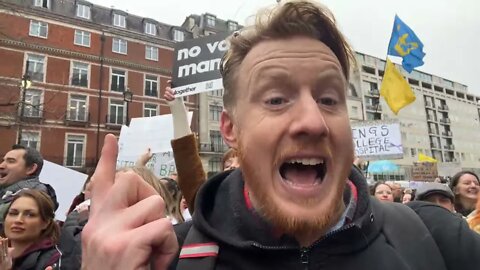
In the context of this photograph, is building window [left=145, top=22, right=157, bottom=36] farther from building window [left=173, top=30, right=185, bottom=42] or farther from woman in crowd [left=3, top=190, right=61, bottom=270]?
woman in crowd [left=3, top=190, right=61, bottom=270]

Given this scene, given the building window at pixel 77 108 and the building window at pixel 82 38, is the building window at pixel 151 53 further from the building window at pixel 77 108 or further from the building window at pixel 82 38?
the building window at pixel 77 108

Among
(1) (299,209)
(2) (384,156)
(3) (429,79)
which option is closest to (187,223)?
Answer: (1) (299,209)

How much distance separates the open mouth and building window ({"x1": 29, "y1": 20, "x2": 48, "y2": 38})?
34313mm

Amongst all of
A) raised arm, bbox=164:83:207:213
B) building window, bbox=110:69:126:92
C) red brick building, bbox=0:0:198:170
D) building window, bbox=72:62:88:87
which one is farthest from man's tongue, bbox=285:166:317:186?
building window, bbox=110:69:126:92

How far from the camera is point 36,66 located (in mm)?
30297

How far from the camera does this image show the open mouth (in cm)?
132

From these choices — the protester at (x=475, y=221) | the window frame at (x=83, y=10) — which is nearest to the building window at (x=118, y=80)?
the window frame at (x=83, y=10)

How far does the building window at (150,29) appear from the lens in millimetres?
38219

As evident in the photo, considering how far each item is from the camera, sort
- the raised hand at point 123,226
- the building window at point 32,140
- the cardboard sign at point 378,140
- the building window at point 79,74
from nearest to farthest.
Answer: the raised hand at point 123,226
the cardboard sign at point 378,140
the building window at point 32,140
the building window at point 79,74

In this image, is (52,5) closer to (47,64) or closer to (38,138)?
(47,64)

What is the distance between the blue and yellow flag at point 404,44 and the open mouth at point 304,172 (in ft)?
30.1

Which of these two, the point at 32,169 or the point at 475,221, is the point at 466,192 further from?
the point at 32,169

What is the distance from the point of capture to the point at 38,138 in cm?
2944

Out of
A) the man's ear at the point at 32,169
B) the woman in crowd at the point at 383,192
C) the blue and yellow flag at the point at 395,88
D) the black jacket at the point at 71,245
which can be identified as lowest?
the black jacket at the point at 71,245
